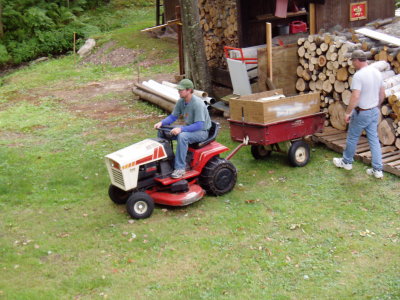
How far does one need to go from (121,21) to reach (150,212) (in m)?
22.0

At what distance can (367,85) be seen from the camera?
811 cm

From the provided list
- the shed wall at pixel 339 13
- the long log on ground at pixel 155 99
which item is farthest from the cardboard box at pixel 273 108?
the long log on ground at pixel 155 99

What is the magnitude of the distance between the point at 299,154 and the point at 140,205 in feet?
10.4

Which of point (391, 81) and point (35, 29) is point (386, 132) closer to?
point (391, 81)

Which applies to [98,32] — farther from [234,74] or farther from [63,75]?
[234,74]

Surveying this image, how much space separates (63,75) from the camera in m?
19.0

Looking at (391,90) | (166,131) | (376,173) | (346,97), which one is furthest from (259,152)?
(391,90)

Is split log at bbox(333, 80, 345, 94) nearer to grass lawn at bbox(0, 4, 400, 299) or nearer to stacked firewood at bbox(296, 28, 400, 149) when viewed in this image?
stacked firewood at bbox(296, 28, 400, 149)

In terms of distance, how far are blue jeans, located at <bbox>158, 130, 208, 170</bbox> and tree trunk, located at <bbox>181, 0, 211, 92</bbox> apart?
5269 mm

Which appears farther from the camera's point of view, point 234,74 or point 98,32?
point 98,32

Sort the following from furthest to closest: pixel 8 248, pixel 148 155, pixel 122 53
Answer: pixel 122 53 → pixel 148 155 → pixel 8 248

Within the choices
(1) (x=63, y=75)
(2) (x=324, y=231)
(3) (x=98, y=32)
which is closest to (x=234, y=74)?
(2) (x=324, y=231)

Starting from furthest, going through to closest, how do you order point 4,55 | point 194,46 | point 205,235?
point 4,55 → point 194,46 → point 205,235

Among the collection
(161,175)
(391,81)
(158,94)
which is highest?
(391,81)
